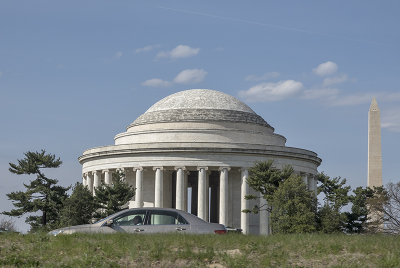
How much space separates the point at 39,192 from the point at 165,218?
4752cm

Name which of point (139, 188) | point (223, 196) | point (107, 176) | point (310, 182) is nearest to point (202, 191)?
point (223, 196)

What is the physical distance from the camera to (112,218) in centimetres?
3428

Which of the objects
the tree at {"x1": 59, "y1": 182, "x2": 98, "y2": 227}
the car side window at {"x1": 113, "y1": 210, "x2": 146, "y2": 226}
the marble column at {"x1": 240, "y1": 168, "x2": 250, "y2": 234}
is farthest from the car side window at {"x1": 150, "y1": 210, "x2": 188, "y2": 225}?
the marble column at {"x1": 240, "y1": 168, "x2": 250, "y2": 234}

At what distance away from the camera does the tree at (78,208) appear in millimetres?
72188

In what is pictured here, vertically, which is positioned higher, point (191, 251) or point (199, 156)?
point (199, 156)

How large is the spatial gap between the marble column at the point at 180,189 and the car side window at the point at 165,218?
47872 millimetres

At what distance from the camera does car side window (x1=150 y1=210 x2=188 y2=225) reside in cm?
3403

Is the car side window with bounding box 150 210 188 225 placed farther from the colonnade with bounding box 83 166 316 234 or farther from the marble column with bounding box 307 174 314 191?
the marble column with bounding box 307 174 314 191

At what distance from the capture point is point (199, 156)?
274 ft

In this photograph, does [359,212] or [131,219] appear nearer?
[131,219]

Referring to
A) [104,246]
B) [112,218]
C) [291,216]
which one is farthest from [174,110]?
[104,246]

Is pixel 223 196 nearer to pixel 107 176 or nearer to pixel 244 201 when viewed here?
pixel 244 201

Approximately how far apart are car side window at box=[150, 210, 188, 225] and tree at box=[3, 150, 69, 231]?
44516mm

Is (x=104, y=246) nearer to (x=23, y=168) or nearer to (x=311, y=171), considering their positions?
(x=23, y=168)
